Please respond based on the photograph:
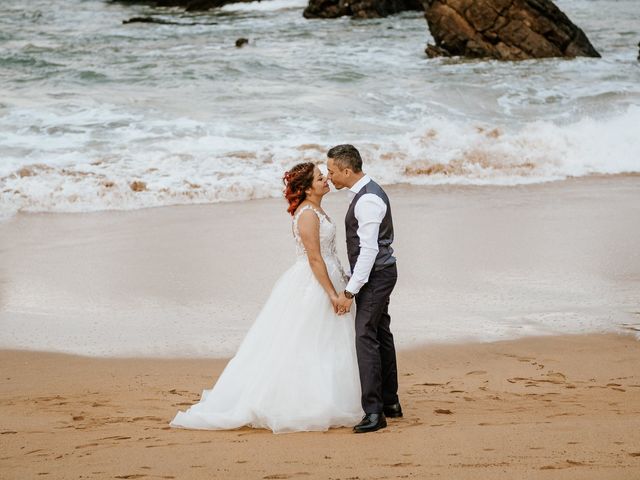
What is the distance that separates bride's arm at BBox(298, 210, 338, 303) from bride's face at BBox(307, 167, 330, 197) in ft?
0.43

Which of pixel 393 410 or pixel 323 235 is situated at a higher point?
pixel 323 235

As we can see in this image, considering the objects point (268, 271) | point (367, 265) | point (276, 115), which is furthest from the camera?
point (276, 115)

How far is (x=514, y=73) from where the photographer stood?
899 inches

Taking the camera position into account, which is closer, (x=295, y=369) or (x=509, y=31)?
(x=295, y=369)

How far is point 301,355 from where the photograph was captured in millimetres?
5410

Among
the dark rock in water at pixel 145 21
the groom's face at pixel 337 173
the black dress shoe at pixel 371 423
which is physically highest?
the dark rock in water at pixel 145 21

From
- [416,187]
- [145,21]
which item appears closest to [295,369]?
[416,187]

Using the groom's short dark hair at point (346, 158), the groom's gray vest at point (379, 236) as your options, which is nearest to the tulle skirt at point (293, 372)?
the groom's gray vest at point (379, 236)

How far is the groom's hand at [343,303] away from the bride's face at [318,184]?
0.61 metres

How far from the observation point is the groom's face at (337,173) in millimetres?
5258

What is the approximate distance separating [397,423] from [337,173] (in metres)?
1.50

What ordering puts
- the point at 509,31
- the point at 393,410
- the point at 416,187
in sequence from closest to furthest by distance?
the point at 393,410
the point at 416,187
the point at 509,31

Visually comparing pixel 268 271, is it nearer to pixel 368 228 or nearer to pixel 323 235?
pixel 323 235

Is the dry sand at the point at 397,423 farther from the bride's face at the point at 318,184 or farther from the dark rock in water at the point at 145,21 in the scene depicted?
the dark rock in water at the point at 145,21
